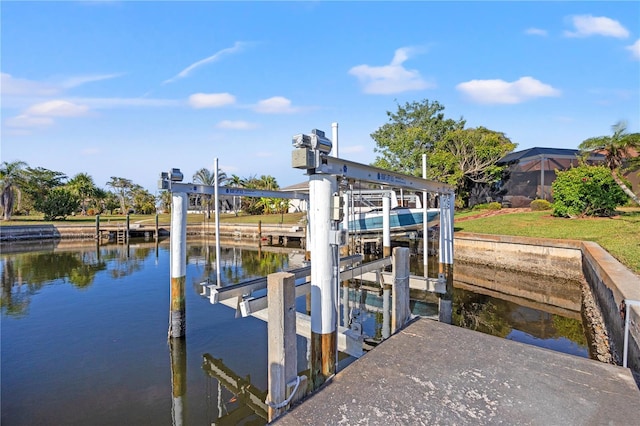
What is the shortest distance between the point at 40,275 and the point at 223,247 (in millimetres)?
11695

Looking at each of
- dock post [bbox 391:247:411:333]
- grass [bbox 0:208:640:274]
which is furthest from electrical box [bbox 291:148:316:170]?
grass [bbox 0:208:640:274]

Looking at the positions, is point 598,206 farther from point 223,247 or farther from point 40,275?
point 40,275

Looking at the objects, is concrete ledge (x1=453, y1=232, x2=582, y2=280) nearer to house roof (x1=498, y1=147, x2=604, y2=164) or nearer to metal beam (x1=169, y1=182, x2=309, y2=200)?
metal beam (x1=169, y1=182, x2=309, y2=200)

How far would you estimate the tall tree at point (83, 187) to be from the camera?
45.2 meters

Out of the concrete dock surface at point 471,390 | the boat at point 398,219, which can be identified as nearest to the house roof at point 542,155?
the boat at point 398,219

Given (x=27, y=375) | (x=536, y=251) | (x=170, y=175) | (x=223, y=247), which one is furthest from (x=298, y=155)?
(x=223, y=247)

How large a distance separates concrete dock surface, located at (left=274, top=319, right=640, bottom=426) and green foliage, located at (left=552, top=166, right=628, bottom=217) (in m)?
15.3

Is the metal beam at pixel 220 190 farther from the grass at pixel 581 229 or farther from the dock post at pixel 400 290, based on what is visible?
the grass at pixel 581 229

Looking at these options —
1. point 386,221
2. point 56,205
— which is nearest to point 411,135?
point 386,221

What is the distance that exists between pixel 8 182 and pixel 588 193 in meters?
51.0

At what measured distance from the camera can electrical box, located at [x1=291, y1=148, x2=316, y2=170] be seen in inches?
148

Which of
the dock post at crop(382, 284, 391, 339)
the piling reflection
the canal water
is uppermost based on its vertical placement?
the dock post at crop(382, 284, 391, 339)

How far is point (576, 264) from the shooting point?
Answer: 12.3 metres

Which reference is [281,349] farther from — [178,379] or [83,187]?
[83,187]
